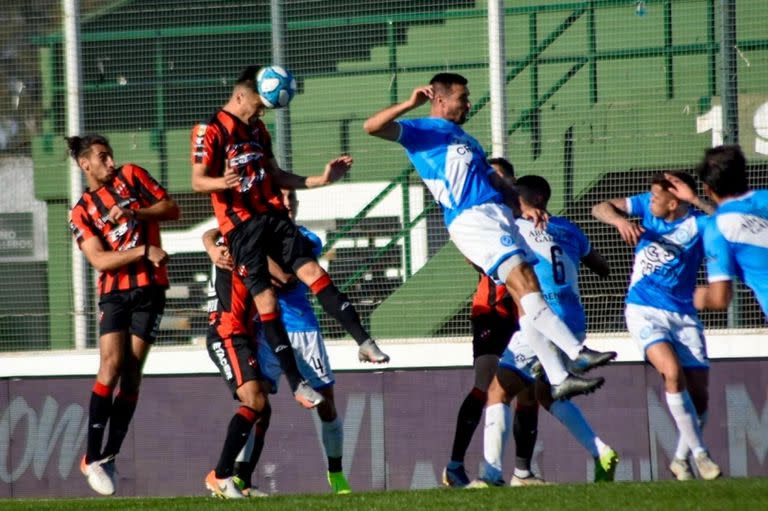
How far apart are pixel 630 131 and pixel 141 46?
15.2 ft

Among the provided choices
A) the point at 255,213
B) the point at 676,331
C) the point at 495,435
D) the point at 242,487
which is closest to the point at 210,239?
the point at 255,213

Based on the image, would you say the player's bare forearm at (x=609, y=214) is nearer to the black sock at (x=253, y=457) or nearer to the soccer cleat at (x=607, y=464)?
the soccer cleat at (x=607, y=464)

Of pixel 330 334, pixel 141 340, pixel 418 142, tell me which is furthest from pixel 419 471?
pixel 418 142

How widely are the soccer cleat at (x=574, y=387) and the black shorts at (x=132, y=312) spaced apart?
321 centimetres

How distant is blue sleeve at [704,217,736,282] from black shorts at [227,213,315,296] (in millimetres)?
2658

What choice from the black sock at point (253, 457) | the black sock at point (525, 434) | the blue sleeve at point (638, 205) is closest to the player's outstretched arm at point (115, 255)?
the black sock at point (253, 457)

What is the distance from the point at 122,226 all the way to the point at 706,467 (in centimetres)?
427

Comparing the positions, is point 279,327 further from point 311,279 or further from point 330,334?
point 330,334

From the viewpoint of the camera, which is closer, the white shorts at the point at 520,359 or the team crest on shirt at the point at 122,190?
the white shorts at the point at 520,359

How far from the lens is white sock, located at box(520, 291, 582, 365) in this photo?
25.9 feet

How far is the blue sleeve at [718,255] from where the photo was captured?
7.31 m

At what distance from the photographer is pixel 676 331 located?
30.3 ft

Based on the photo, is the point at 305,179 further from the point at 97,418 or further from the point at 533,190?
the point at 97,418

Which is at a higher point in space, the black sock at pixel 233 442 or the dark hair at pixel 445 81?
the dark hair at pixel 445 81
